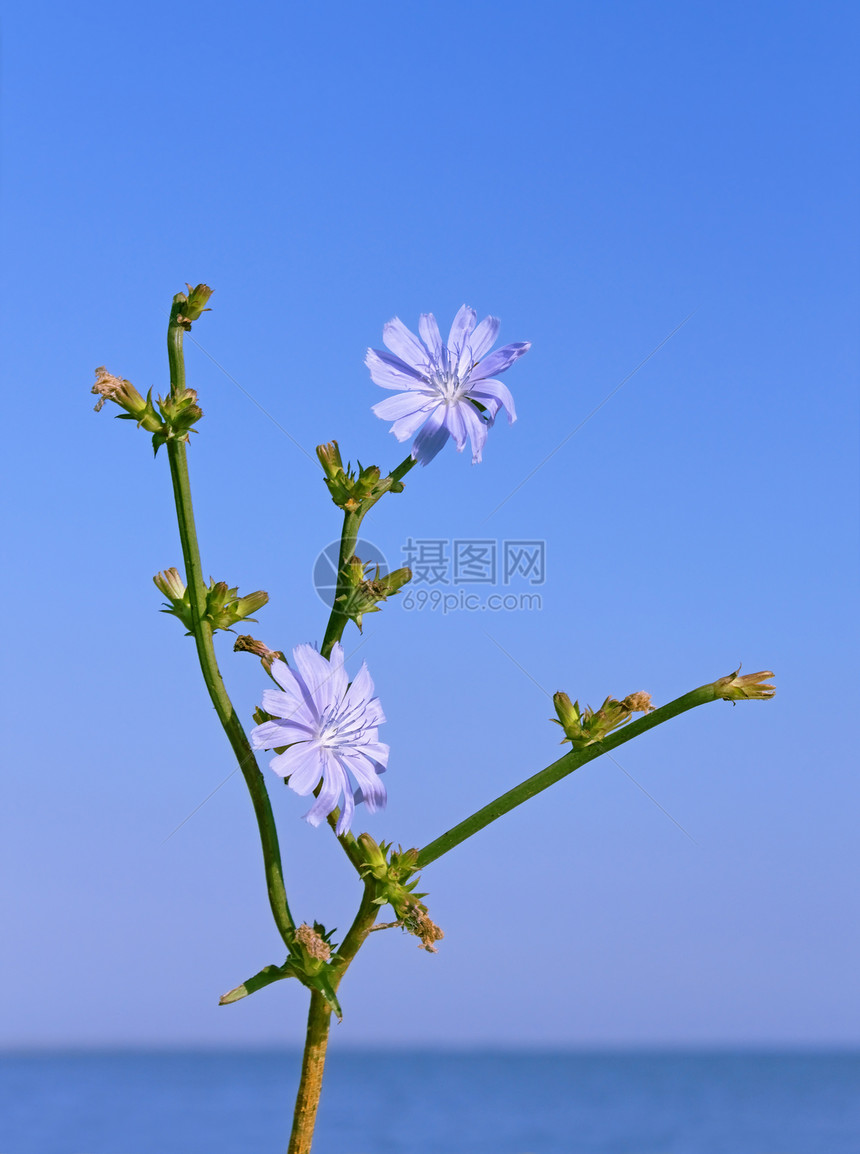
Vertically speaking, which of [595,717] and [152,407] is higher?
[152,407]

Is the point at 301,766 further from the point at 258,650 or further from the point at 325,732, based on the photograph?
the point at 258,650

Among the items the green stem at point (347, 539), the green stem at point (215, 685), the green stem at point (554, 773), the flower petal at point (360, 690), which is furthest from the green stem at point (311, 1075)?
the green stem at point (347, 539)

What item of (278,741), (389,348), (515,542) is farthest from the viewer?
(515,542)

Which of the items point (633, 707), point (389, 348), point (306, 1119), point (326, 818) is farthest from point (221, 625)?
point (306, 1119)

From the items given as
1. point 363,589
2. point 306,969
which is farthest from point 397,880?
point 363,589

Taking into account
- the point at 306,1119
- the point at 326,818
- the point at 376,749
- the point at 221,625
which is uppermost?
the point at 221,625

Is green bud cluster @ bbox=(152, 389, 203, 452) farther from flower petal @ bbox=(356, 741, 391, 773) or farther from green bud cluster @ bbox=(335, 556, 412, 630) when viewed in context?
flower petal @ bbox=(356, 741, 391, 773)

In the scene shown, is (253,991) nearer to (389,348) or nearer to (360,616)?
(360,616)
